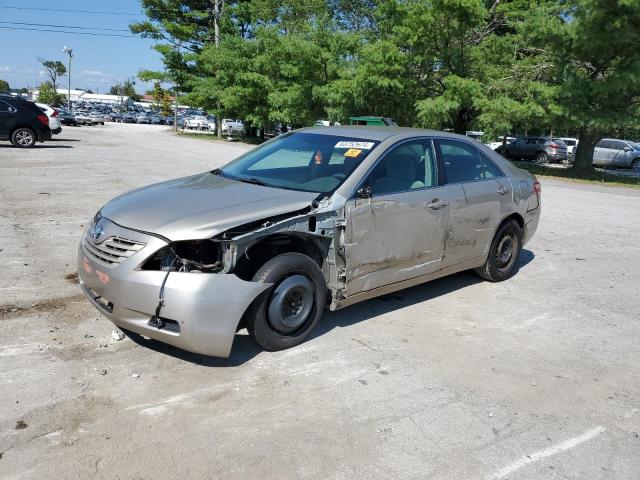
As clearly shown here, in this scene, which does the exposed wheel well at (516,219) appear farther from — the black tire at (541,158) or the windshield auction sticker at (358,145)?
the black tire at (541,158)

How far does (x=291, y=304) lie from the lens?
4.17 metres

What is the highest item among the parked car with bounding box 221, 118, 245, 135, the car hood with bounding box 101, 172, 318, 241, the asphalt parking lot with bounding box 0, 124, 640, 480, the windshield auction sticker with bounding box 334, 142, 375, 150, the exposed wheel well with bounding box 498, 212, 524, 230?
the parked car with bounding box 221, 118, 245, 135

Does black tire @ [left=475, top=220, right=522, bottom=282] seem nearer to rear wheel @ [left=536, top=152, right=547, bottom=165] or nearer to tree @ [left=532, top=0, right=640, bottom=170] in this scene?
tree @ [left=532, top=0, right=640, bottom=170]

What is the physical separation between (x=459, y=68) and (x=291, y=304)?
21.8 meters

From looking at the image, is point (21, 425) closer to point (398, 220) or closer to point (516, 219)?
point (398, 220)

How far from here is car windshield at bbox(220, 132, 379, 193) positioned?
463 centimetres

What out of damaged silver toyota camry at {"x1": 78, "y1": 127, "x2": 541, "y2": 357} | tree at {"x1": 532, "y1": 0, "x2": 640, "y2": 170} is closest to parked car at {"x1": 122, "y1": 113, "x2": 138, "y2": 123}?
tree at {"x1": 532, "y1": 0, "x2": 640, "y2": 170}

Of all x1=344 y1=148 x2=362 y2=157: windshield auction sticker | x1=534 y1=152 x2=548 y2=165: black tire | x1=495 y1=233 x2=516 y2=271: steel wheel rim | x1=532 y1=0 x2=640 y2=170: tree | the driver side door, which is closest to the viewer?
the driver side door

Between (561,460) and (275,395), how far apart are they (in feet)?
5.50

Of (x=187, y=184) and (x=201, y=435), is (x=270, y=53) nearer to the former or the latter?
(x=187, y=184)

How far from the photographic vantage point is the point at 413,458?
302cm

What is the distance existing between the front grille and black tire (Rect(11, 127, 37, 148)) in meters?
17.9

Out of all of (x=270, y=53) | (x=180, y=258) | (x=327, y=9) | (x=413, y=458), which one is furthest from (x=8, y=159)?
(x=327, y=9)

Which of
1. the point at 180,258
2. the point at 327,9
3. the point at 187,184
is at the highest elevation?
the point at 327,9
